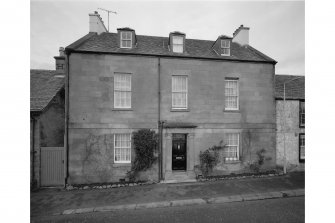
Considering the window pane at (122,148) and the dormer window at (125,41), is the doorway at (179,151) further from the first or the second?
the dormer window at (125,41)

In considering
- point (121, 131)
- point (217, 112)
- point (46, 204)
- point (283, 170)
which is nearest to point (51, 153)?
point (46, 204)

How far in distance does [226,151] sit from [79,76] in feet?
37.5

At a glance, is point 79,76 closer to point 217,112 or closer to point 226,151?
point 217,112

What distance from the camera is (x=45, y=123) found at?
34.4 ft

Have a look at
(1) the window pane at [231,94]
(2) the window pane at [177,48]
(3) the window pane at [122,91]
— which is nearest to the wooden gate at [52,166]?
(3) the window pane at [122,91]

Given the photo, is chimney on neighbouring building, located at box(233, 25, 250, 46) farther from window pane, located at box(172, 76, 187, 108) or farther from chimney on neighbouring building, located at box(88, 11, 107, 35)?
chimney on neighbouring building, located at box(88, 11, 107, 35)

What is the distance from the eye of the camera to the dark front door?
37.1 ft

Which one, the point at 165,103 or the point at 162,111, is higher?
the point at 165,103

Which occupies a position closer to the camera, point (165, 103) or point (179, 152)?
point (165, 103)

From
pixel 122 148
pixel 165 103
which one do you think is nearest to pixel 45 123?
pixel 122 148

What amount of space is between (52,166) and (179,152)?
832cm

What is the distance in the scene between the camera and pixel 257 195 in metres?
8.52

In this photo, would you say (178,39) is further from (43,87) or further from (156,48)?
(43,87)

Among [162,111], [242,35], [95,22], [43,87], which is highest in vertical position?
[95,22]
